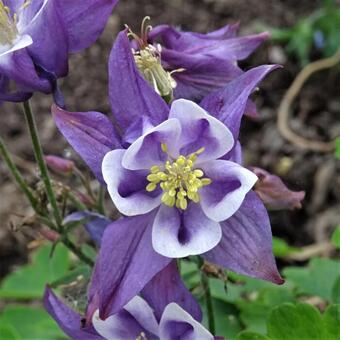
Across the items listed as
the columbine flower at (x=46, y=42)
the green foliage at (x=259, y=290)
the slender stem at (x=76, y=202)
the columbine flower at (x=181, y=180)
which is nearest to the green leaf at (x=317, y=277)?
the green foliage at (x=259, y=290)

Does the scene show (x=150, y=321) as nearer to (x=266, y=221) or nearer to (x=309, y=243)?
(x=266, y=221)

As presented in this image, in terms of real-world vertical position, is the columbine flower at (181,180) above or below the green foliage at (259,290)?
above

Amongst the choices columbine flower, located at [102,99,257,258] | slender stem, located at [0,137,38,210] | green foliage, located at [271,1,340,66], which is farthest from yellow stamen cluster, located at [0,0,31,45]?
green foliage, located at [271,1,340,66]

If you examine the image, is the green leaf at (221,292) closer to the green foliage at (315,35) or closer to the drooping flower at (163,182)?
the drooping flower at (163,182)

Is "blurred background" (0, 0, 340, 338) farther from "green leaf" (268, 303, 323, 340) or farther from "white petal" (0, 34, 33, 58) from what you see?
"white petal" (0, 34, 33, 58)

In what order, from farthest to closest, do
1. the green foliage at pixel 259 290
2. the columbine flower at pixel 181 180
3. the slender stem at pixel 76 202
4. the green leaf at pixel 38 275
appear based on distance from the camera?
the green leaf at pixel 38 275 → the green foliage at pixel 259 290 → the slender stem at pixel 76 202 → the columbine flower at pixel 181 180

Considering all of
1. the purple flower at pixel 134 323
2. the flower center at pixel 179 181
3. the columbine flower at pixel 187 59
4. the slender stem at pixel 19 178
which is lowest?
the purple flower at pixel 134 323


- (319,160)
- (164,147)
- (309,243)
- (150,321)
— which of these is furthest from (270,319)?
(319,160)
